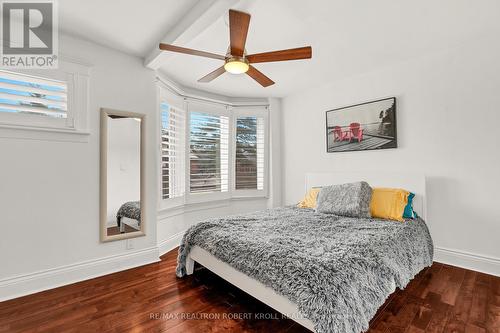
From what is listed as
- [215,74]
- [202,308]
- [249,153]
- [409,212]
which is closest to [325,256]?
[202,308]

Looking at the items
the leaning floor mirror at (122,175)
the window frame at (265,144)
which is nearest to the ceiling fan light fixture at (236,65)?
the leaning floor mirror at (122,175)

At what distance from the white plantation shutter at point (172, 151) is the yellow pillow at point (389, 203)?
8.92ft

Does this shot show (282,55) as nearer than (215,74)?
Yes

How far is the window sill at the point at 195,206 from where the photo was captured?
11.1 ft

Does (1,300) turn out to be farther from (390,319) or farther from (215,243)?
(390,319)

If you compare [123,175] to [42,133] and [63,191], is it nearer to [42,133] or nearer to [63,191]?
[63,191]

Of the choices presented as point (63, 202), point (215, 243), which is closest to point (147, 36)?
point (63, 202)

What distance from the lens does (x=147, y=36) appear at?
8.07ft

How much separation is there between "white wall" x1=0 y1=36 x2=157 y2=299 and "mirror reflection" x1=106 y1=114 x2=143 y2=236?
0.41 ft

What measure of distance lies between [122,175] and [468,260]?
4.02 m

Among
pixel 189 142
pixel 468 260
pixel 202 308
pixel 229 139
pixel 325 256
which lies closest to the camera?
pixel 325 256

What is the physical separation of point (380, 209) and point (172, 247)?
2844 millimetres

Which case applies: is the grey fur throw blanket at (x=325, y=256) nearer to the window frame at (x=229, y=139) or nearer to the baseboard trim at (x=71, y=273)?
the baseboard trim at (x=71, y=273)

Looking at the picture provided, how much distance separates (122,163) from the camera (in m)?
2.80
